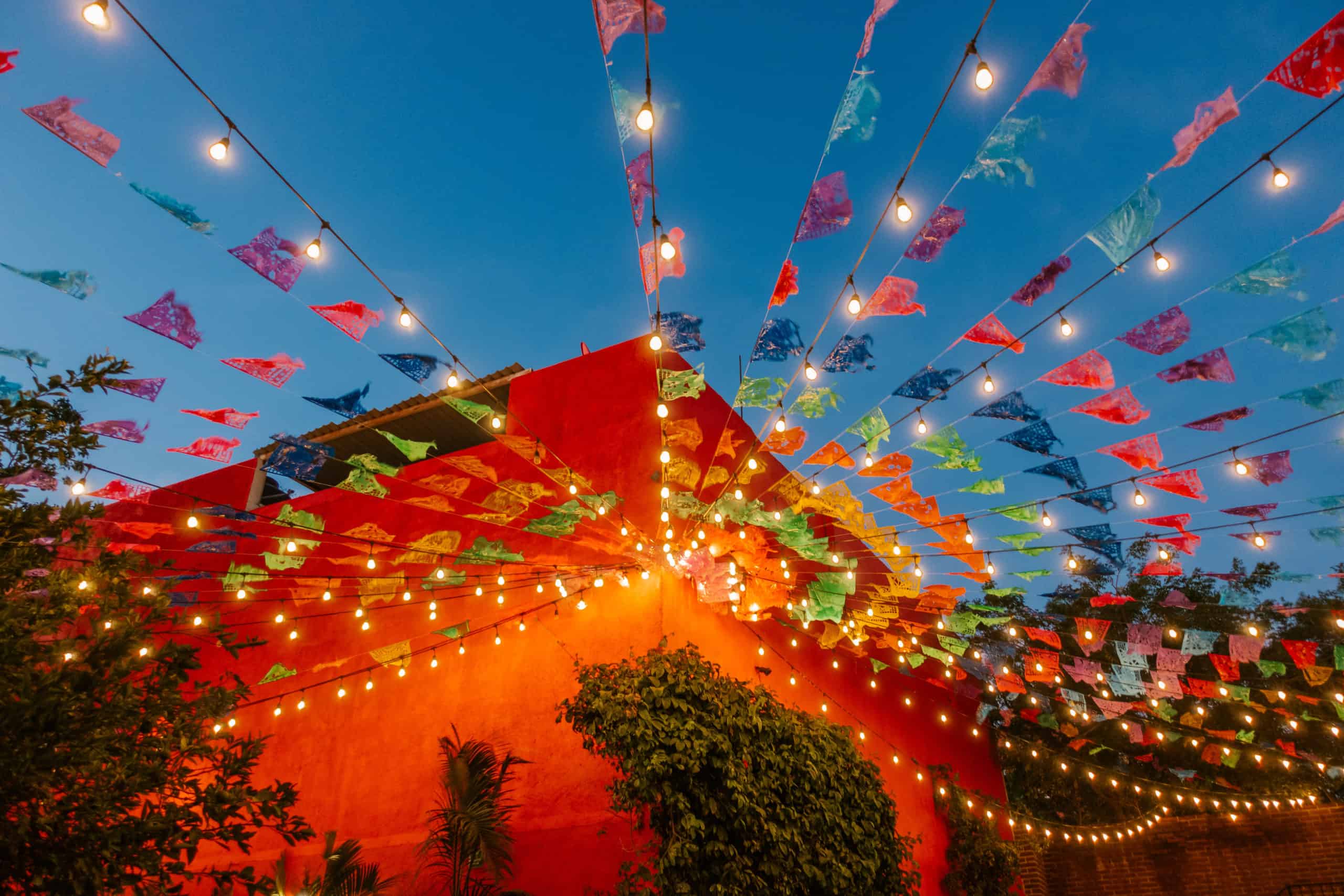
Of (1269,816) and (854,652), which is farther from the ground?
(854,652)

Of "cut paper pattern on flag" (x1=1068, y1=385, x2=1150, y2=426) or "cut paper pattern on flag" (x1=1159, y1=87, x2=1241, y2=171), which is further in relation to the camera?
"cut paper pattern on flag" (x1=1068, y1=385, x2=1150, y2=426)

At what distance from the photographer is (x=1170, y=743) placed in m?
12.5

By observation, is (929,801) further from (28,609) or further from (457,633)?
(28,609)

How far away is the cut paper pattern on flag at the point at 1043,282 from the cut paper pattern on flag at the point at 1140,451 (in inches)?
74.9

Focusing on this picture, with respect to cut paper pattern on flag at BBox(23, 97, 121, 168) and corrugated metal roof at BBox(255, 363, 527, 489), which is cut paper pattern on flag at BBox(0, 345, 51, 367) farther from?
corrugated metal roof at BBox(255, 363, 527, 489)

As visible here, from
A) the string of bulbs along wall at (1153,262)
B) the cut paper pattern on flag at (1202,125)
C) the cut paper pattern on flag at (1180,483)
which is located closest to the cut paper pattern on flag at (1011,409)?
the string of bulbs along wall at (1153,262)

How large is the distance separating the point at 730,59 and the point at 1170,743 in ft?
45.7

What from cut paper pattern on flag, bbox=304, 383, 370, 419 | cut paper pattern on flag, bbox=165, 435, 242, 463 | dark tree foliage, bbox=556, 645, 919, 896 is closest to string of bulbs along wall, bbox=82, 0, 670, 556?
cut paper pattern on flag, bbox=304, 383, 370, 419

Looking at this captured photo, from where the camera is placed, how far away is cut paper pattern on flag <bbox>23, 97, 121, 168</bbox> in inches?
117

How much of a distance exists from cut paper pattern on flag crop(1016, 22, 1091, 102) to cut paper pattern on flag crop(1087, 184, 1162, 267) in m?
0.85

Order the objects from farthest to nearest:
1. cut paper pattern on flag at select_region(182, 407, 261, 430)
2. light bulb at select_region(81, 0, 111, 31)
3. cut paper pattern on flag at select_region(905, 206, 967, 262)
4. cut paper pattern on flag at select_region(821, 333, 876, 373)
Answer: cut paper pattern on flag at select_region(821, 333, 876, 373) → cut paper pattern on flag at select_region(182, 407, 261, 430) → cut paper pattern on flag at select_region(905, 206, 967, 262) → light bulb at select_region(81, 0, 111, 31)

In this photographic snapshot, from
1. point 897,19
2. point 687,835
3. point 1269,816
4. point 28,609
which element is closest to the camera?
point 897,19

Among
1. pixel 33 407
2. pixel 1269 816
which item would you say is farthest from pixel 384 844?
pixel 1269 816

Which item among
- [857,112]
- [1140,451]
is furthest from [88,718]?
[1140,451]
